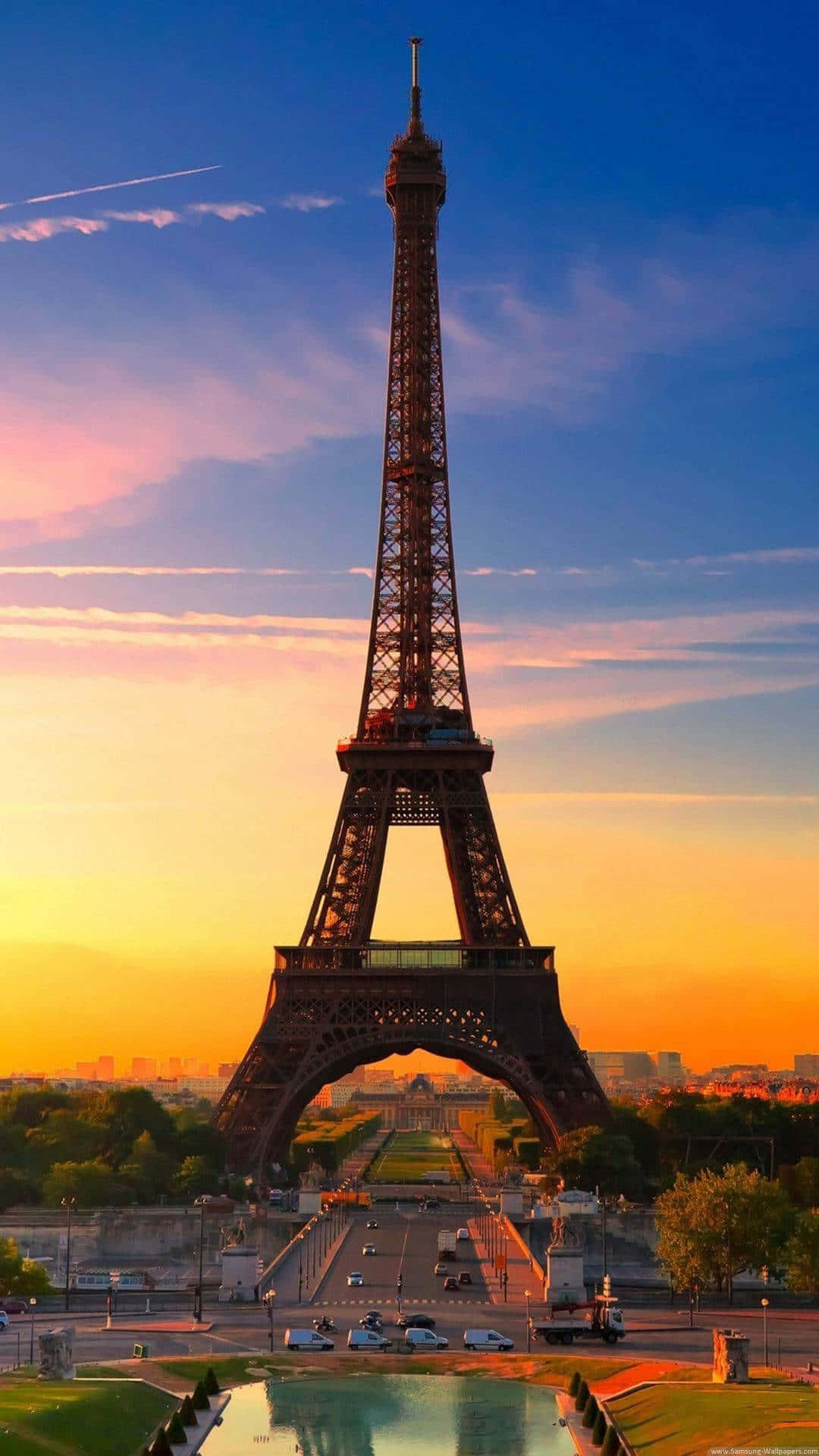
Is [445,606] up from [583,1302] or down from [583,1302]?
up

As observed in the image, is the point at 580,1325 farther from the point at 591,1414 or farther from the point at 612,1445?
the point at 612,1445

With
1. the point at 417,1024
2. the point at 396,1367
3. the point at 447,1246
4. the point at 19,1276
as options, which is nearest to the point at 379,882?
the point at 417,1024

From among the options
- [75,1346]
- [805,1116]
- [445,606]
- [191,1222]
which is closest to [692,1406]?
[75,1346]

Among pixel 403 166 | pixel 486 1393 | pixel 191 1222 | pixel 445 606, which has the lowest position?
pixel 486 1393

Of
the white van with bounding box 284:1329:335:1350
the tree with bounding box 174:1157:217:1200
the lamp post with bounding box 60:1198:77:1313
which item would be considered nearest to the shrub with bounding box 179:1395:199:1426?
the white van with bounding box 284:1329:335:1350

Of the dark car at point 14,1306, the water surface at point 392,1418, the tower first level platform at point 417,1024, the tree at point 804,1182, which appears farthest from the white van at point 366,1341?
the tree at point 804,1182

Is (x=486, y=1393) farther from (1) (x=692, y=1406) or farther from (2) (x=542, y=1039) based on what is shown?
(2) (x=542, y=1039)

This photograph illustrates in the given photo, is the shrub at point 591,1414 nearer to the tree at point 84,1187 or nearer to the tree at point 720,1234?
the tree at point 720,1234
